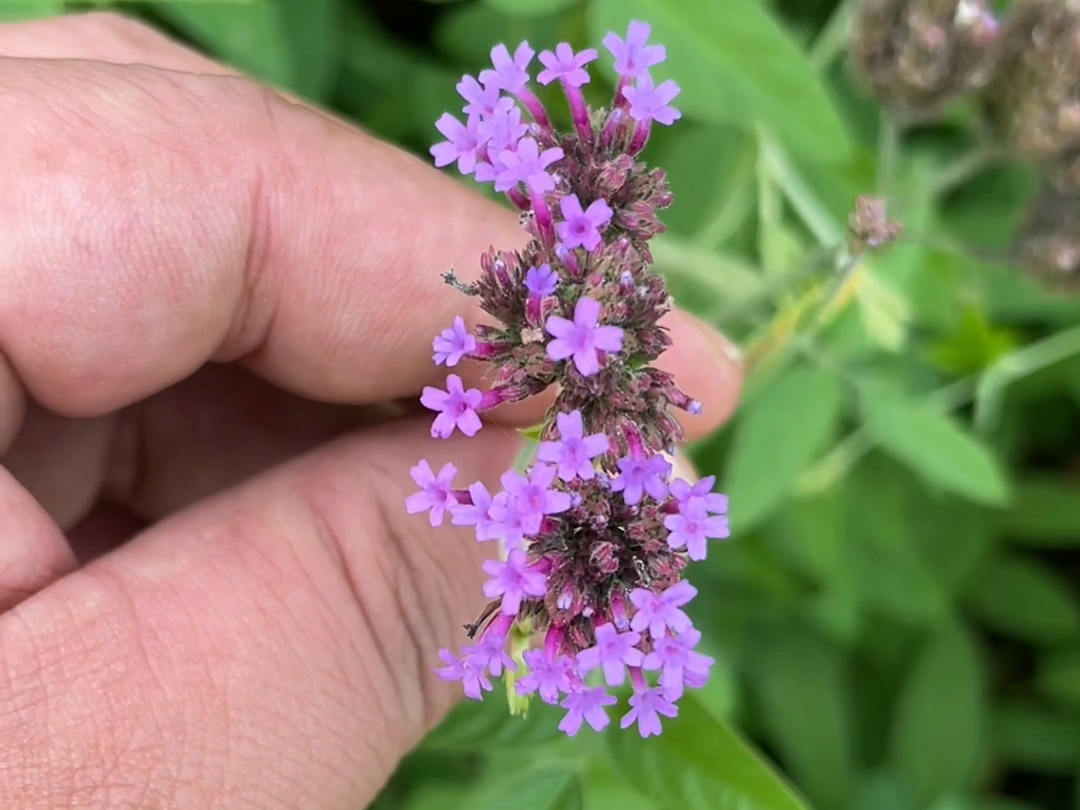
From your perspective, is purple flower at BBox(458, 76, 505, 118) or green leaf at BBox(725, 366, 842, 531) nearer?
purple flower at BBox(458, 76, 505, 118)

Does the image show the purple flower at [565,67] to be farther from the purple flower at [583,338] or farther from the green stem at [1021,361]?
the green stem at [1021,361]

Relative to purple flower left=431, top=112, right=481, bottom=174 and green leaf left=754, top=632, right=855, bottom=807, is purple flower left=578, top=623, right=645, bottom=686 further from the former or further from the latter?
green leaf left=754, top=632, right=855, bottom=807

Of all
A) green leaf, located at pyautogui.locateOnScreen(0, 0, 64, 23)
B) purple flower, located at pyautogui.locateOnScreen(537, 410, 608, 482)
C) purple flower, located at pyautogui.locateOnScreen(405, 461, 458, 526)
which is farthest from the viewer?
green leaf, located at pyautogui.locateOnScreen(0, 0, 64, 23)

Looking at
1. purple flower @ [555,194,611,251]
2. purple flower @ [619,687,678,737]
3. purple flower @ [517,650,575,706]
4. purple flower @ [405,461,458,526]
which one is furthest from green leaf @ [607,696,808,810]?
purple flower @ [555,194,611,251]

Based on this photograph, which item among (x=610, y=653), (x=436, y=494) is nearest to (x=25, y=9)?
(x=436, y=494)

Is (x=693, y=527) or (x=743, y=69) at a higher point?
(x=743, y=69)

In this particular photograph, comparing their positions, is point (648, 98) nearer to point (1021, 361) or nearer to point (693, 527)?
point (693, 527)

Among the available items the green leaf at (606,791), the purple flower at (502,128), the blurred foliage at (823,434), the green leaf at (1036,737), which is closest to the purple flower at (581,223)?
the purple flower at (502,128)

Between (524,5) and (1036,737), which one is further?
(1036,737)
